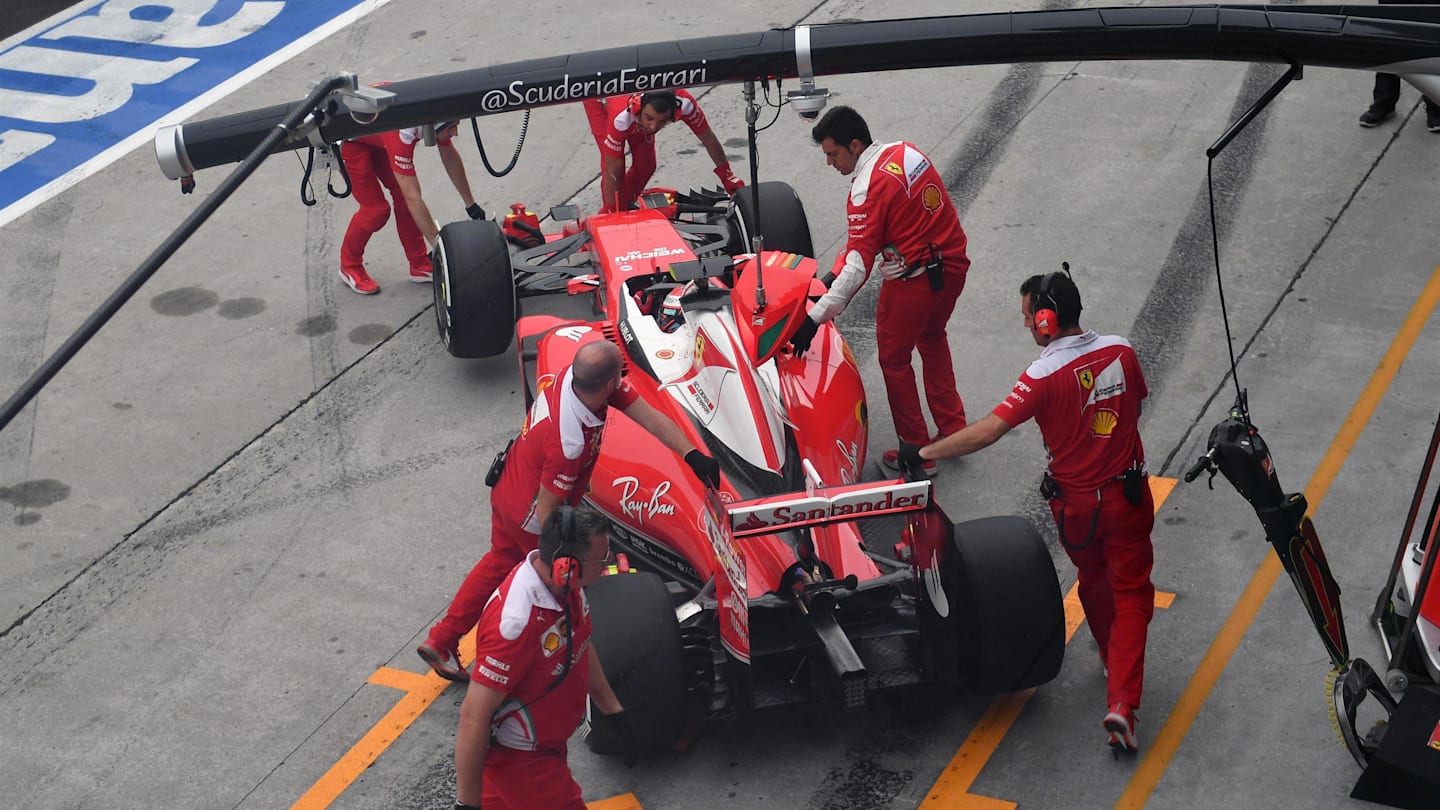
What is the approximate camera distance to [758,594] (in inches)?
254

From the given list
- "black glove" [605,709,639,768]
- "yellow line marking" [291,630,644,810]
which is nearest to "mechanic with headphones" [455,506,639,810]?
"black glove" [605,709,639,768]

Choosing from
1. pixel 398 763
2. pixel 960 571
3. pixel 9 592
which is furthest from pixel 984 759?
pixel 9 592

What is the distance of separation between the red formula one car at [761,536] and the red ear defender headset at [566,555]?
1084 millimetres

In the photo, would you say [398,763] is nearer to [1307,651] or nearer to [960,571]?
[960,571]

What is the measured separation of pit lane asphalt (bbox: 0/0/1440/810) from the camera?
660 cm

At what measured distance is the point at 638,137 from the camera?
10.1 m

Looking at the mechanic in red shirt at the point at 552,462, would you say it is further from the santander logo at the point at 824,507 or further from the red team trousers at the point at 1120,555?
the red team trousers at the point at 1120,555

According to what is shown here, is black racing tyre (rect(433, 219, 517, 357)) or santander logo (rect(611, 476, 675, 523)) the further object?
black racing tyre (rect(433, 219, 517, 357))

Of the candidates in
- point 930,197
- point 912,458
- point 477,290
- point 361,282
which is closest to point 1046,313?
point 912,458

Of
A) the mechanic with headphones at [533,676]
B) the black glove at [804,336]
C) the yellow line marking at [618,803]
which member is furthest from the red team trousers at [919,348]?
the mechanic with headphones at [533,676]

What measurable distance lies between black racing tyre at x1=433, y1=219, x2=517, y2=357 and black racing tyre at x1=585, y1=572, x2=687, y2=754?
11.1 feet

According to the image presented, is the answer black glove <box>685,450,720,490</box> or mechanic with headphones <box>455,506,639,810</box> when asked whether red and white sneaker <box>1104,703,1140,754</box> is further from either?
mechanic with headphones <box>455,506,639,810</box>

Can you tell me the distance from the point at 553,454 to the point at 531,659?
1518 millimetres

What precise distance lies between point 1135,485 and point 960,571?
803mm
